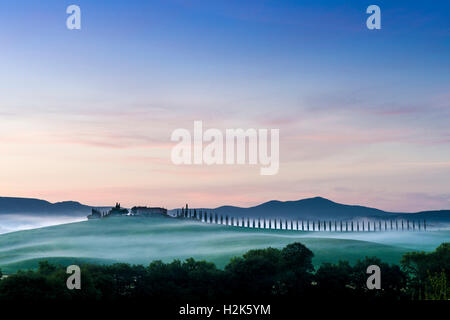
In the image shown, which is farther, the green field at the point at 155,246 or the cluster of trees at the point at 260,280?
the green field at the point at 155,246

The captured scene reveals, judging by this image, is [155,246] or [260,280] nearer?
[260,280]

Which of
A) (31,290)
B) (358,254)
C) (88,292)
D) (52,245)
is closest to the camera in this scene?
(31,290)

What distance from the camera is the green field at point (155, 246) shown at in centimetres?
14212

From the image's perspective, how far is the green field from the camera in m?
142

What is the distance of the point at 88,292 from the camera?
2598 inches

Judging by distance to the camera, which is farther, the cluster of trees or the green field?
the green field

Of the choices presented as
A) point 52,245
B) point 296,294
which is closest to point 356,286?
point 296,294

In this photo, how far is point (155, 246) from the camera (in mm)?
169125

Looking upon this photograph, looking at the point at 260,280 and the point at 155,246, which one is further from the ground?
the point at 260,280
